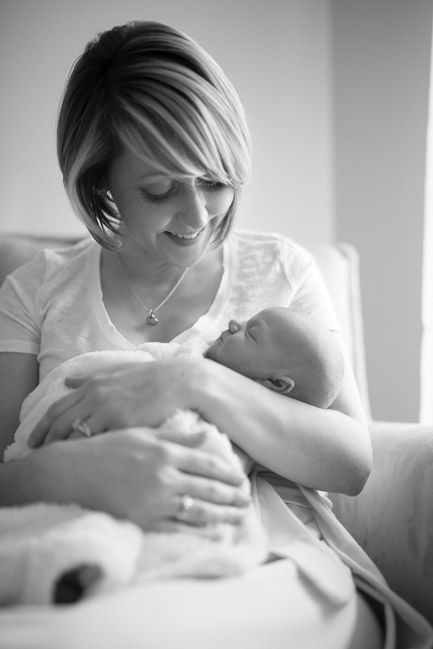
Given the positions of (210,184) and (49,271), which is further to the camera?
(49,271)

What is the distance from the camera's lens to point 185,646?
36.0 inches

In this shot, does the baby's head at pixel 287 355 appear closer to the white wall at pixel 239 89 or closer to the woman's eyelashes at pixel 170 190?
the woman's eyelashes at pixel 170 190

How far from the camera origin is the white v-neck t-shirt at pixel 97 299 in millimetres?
1507

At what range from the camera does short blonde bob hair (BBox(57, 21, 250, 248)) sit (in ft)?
4.39

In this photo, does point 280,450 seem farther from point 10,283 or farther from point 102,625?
point 10,283

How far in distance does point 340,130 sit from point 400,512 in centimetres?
189

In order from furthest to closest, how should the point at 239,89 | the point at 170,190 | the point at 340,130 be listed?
the point at 340,130 → the point at 239,89 → the point at 170,190

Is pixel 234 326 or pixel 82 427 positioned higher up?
pixel 234 326

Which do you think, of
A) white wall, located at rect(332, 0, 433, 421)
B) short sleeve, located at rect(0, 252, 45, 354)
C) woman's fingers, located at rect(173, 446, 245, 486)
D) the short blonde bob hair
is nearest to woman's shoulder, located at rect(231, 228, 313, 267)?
the short blonde bob hair

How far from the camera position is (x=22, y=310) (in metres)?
1.59

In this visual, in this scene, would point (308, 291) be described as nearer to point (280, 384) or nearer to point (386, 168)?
point (280, 384)

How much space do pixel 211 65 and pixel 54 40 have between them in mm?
1008

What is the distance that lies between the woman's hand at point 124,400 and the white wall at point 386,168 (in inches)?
64.4

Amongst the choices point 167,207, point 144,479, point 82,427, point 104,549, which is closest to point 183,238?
point 167,207
